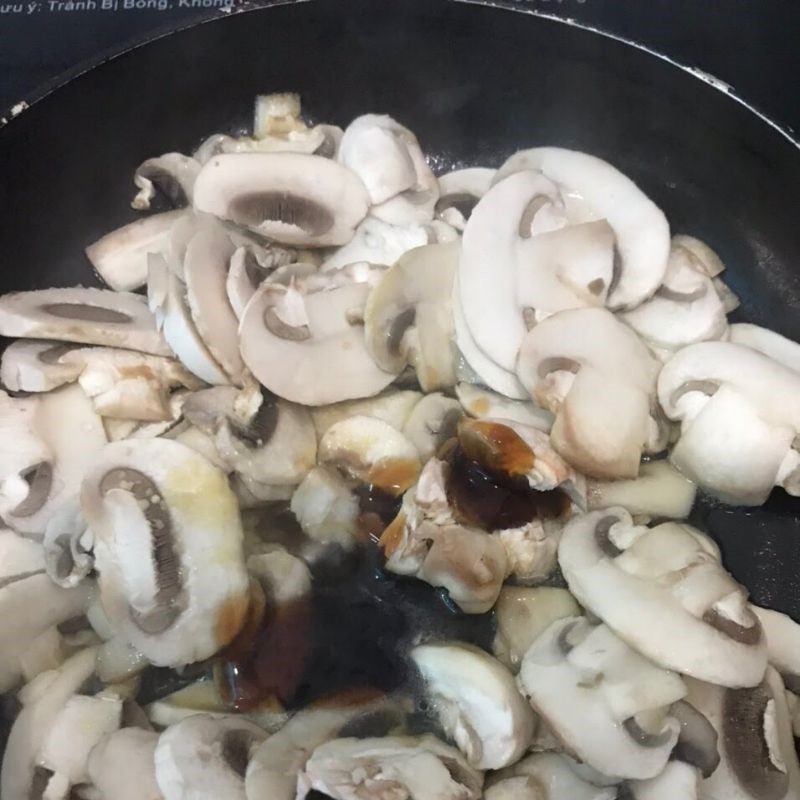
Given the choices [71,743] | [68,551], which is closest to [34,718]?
[71,743]

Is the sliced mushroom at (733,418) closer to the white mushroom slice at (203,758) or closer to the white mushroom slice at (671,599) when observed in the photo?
the white mushroom slice at (671,599)

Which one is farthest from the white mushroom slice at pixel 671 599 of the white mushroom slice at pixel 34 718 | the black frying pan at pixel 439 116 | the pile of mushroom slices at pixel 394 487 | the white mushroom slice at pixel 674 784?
the white mushroom slice at pixel 34 718

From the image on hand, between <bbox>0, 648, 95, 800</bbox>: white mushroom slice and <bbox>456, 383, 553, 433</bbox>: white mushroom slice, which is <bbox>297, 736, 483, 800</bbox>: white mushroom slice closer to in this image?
<bbox>0, 648, 95, 800</bbox>: white mushroom slice

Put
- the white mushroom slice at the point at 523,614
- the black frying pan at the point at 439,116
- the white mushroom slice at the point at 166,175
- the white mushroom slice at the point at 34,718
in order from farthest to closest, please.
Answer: the white mushroom slice at the point at 166,175, the black frying pan at the point at 439,116, the white mushroom slice at the point at 523,614, the white mushroom slice at the point at 34,718

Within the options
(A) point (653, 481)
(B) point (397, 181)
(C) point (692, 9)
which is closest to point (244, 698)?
(A) point (653, 481)

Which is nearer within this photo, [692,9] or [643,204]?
[643,204]

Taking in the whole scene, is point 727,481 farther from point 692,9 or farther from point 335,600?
point 692,9

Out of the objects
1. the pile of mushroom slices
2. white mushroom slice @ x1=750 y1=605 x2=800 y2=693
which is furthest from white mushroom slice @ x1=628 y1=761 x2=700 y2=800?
white mushroom slice @ x1=750 y1=605 x2=800 y2=693
